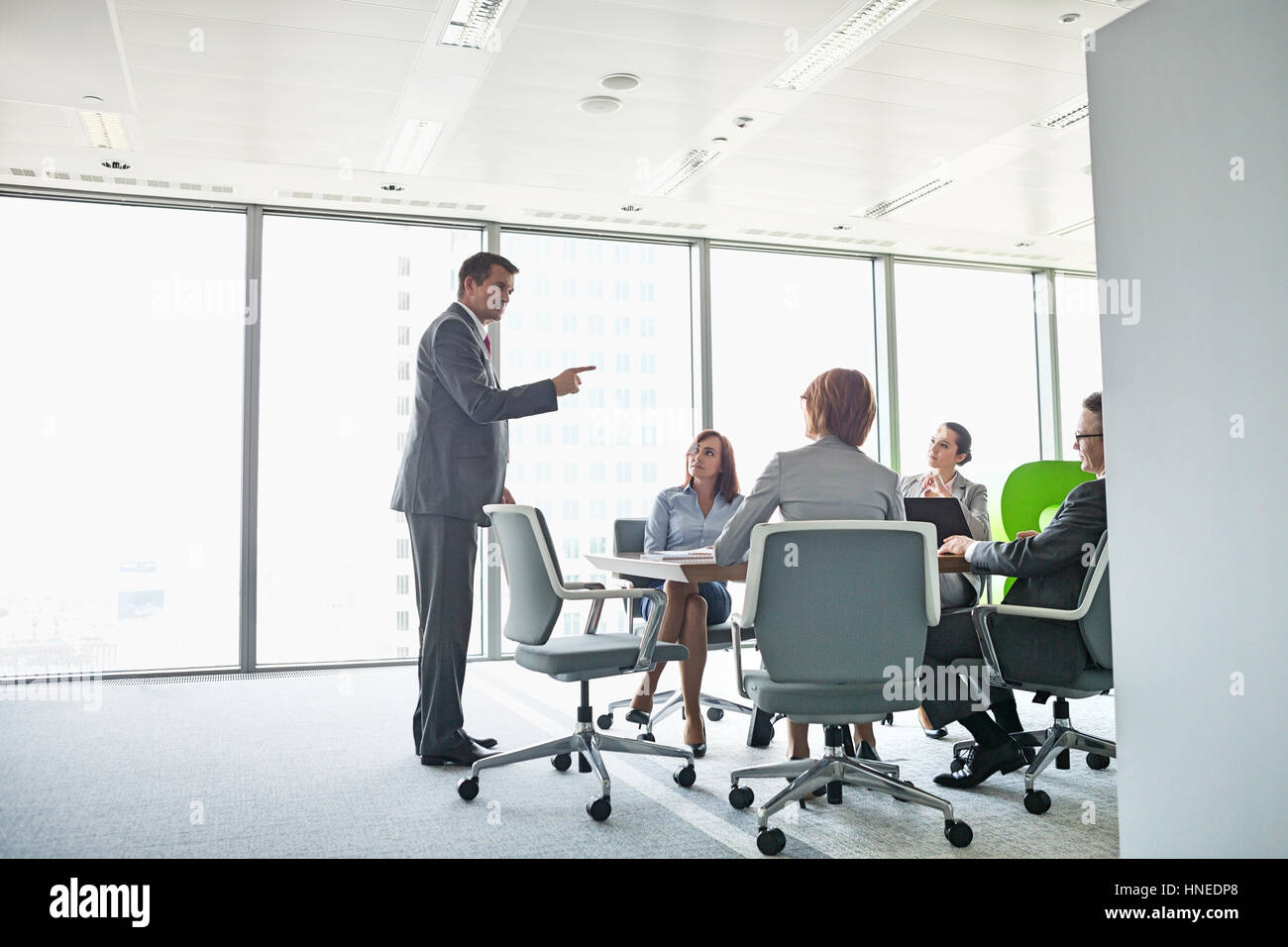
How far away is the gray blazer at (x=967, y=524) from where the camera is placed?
3.74 meters

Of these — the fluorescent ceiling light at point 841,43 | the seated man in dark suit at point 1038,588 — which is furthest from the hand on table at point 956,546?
the fluorescent ceiling light at point 841,43

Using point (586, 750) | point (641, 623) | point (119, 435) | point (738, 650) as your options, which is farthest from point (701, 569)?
point (119, 435)

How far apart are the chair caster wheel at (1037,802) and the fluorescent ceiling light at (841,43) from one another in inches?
121

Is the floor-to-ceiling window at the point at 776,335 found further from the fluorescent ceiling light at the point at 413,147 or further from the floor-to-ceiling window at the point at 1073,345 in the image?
the fluorescent ceiling light at the point at 413,147

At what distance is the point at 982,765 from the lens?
3350 mm

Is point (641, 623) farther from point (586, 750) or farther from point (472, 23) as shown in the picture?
Answer: point (472, 23)

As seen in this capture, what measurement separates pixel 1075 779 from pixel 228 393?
17.8ft

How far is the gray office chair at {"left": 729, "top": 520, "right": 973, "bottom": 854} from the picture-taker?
2.65 meters

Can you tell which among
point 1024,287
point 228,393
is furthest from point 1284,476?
point 1024,287

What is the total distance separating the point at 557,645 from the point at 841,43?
295 cm

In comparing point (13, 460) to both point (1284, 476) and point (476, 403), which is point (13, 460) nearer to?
point (476, 403)

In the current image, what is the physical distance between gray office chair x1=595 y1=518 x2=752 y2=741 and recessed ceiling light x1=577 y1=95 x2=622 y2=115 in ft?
6.96

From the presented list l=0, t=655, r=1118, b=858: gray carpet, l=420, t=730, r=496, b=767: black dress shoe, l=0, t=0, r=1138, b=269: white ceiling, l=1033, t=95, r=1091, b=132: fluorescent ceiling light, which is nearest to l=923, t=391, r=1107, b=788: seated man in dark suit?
l=0, t=655, r=1118, b=858: gray carpet
